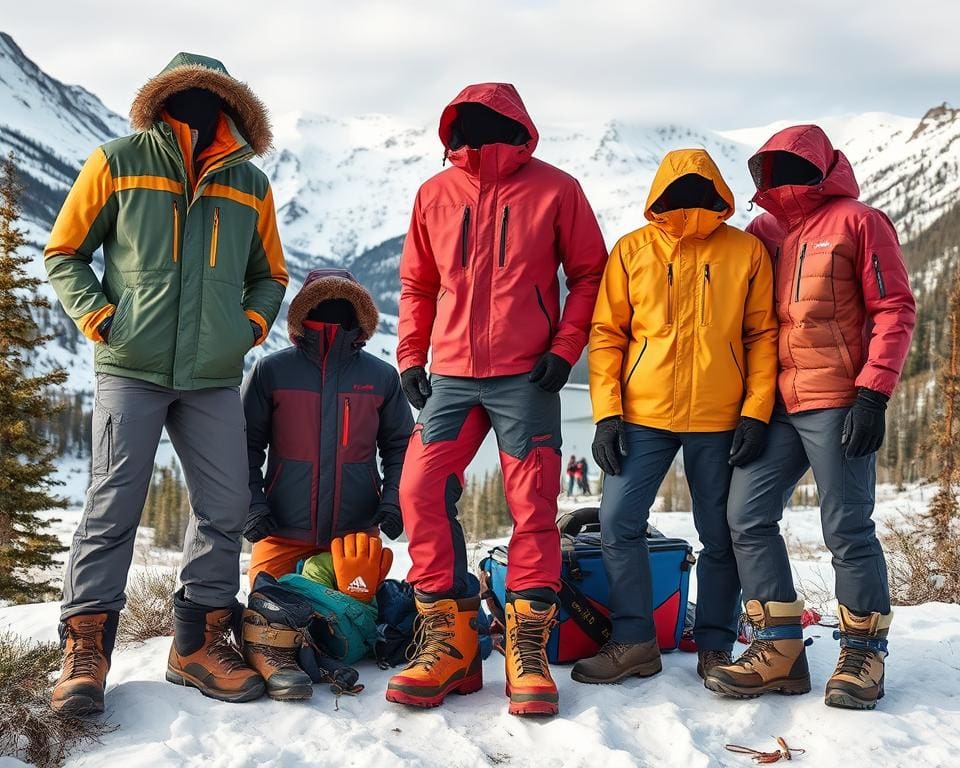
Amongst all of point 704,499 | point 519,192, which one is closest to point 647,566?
point 704,499

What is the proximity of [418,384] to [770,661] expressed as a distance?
1.89 metres

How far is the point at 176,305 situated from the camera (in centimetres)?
339

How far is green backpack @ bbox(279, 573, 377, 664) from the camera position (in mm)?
3811

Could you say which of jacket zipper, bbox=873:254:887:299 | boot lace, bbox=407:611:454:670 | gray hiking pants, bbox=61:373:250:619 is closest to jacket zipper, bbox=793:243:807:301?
jacket zipper, bbox=873:254:887:299

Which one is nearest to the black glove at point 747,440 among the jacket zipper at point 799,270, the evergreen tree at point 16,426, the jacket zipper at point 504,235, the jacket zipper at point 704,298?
the jacket zipper at point 704,298

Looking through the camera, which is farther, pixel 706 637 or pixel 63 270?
pixel 706 637

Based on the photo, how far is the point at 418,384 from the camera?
366 cm

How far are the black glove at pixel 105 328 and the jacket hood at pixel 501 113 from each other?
5.17 feet

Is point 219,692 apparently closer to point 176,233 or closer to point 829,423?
point 176,233

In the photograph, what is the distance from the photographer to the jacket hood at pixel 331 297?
172 inches

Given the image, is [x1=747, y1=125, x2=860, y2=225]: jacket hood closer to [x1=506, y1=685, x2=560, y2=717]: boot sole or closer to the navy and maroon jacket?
the navy and maroon jacket

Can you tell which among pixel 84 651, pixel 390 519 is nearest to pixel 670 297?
pixel 390 519

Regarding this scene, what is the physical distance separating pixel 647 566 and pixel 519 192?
174 centimetres

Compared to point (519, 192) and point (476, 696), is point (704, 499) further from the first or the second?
point (519, 192)
